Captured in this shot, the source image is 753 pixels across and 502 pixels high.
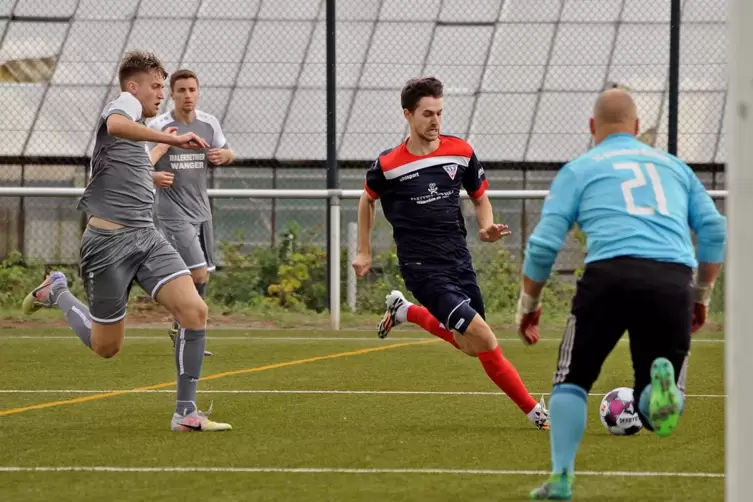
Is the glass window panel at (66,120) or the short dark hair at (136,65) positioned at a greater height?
the glass window panel at (66,120)

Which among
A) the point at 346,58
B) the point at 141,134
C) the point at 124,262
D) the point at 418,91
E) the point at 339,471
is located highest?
the point at 346,58

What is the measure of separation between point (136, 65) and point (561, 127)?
1502 centimetres

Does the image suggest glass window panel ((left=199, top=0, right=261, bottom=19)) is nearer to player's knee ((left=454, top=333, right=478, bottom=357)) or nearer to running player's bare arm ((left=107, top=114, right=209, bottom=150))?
player's knee ((left=454, top=333, right=478, bottom=357))

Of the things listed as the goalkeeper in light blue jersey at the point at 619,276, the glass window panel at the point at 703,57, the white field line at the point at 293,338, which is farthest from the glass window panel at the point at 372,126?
the goalkeeper in light blue jersey at the point at 619,276

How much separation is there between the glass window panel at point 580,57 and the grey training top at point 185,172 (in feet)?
37.9

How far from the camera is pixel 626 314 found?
4.95 m

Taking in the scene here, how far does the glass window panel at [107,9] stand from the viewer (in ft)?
76.5

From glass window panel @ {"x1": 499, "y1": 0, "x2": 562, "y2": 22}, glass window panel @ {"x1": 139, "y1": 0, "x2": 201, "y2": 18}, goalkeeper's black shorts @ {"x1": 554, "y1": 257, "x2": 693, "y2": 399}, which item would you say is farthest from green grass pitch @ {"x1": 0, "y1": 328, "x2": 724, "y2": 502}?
glass window panel @ {"x1": 139, "y1": 0, "x2": 201, "y2": 18}

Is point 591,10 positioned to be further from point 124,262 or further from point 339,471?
point 339,471

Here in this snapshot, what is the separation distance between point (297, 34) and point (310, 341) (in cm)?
1087

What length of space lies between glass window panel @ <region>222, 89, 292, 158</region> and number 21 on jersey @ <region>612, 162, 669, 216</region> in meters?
16.9

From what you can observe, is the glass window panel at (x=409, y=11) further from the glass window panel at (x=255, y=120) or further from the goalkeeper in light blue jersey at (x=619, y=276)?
the goalkeeper in light blue jersey at (x=619, y=276)

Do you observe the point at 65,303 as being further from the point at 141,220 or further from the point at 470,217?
the point at 470,217

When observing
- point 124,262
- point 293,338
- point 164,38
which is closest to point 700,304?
point 124,262
